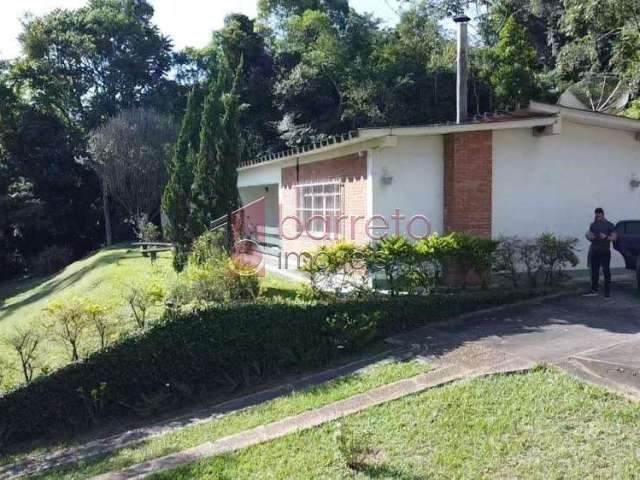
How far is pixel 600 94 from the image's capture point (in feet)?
72.5

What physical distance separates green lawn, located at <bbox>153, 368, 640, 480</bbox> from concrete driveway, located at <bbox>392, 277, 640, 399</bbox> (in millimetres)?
412

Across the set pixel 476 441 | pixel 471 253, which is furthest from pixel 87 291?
pixel 476 441

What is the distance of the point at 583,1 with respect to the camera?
52.0 feet

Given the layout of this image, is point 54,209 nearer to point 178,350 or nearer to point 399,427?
point 178,350

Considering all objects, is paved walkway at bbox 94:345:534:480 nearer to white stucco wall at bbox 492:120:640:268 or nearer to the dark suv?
white stucco wall at bbox 492:120:640:268

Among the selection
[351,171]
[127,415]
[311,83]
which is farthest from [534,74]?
[127,415]

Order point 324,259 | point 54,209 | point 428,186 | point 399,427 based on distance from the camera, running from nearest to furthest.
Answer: point 399,427, point 324,259, point 428,186, point 54,209

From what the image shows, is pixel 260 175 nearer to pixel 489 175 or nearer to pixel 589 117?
pixel 489 175

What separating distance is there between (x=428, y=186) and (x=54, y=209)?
27.6 m

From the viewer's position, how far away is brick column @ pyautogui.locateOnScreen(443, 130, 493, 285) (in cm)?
1058

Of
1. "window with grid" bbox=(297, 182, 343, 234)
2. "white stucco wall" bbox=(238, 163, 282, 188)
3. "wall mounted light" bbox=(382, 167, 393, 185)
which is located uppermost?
"white stucco wall" bbox=(238, 163, 282, 188)

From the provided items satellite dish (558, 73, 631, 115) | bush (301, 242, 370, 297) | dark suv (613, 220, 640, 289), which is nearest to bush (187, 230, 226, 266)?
bush (301, 242, 370, 297)

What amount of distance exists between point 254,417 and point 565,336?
13.6 feet

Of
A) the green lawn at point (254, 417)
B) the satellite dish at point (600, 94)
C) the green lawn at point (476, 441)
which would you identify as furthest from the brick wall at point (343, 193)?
the satellite dish at point (600, 94)
